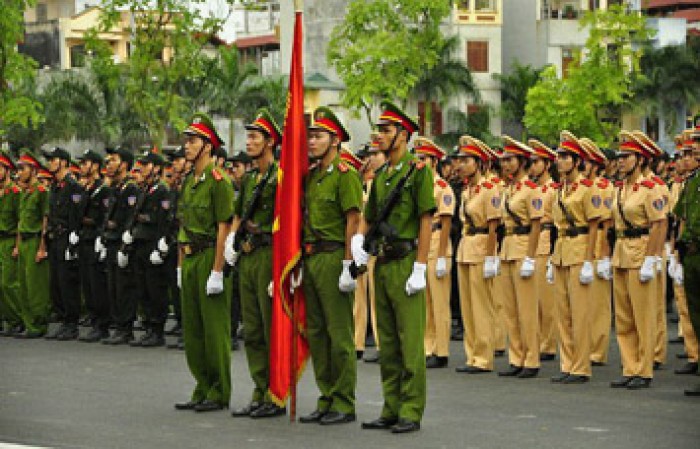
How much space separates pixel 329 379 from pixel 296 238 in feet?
3.77

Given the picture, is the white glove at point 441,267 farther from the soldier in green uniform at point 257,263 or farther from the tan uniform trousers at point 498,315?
the soldier in green uniform at point 257,263

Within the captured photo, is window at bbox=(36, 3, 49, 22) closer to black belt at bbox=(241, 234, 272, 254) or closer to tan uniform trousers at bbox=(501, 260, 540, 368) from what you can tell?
tan uniform trousers at bbox=(501, 260, 540, 368)

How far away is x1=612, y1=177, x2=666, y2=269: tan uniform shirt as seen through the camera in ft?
45.8

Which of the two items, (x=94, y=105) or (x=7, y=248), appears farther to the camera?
(x=94, y=105)

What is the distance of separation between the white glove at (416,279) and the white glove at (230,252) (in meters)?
1.63

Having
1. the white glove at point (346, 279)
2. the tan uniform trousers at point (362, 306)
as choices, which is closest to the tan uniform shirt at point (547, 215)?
the tan uniform trousers at point (362, 306)

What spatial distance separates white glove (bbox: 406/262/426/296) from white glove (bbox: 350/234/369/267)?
361mm

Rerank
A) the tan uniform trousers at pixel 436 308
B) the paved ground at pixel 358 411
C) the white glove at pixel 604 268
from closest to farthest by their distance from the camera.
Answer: the paved ground at pixel 358 411 < the white glove at pixel 604 268 < the tan uniform trousers at pixel 436 308

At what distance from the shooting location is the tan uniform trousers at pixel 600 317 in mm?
14719

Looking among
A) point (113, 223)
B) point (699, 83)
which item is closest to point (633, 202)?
point (113, 223)

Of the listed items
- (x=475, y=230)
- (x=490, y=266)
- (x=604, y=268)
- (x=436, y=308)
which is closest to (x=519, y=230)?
(x=490, y=266)

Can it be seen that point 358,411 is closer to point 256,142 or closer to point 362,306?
point 256,142

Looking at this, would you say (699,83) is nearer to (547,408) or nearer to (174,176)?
(174,176)

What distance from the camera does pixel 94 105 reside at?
60.8m
